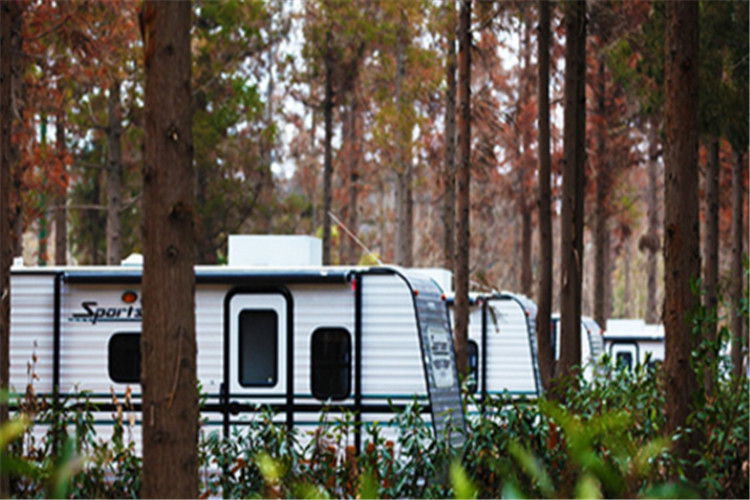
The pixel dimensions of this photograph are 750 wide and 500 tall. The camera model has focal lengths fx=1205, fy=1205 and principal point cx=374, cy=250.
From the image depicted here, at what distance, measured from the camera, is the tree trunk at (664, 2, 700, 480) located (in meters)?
8.21

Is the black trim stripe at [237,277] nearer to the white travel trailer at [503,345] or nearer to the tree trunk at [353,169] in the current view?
the white travel trailer at [503,345]

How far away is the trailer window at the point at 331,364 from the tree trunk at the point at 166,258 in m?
6.81

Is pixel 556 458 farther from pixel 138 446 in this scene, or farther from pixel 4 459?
pixel 4 459

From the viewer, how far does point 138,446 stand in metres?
12.0

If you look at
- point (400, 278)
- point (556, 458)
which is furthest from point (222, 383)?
point (556, 458)

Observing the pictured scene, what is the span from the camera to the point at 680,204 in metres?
8.32

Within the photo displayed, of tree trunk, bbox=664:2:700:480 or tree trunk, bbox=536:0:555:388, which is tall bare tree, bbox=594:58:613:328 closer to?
tree trunk, bbox=536:0:555:388

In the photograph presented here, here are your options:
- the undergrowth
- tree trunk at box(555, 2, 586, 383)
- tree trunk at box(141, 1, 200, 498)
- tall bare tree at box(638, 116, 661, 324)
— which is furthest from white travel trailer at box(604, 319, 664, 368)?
tree trunk at box(141, 1, 200, 498)

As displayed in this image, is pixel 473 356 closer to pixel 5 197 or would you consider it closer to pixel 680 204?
pixel 680 204

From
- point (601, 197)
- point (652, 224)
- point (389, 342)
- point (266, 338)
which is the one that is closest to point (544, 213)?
point (389, 342)

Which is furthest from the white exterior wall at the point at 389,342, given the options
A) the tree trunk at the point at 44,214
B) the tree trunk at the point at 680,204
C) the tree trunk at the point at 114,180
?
the tree trunk at the point at 114,180

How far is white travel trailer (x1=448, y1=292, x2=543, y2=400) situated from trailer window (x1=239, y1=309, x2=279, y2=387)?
4.00 meters

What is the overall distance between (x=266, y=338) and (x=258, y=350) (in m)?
0.15

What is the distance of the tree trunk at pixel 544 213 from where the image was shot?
50.2 feet
